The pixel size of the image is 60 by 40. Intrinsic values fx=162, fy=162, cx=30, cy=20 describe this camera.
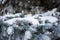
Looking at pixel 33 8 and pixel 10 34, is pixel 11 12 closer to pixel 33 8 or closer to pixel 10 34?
pixel 33 8

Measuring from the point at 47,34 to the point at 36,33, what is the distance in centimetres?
16

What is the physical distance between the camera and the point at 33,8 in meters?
2.78

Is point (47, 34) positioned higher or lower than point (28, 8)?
lower

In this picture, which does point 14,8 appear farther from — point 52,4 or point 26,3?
point 52,4

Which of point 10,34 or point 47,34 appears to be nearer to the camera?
point 47,34

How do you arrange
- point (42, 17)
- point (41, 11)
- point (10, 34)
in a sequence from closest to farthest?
point (10, 34) < point (42, 17) < point (41, 11)

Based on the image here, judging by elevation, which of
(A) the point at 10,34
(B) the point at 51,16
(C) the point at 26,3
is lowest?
(A) the point at 10,34

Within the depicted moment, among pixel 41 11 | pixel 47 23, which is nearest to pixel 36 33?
pixel 47 23

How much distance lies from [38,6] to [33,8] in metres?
0.09

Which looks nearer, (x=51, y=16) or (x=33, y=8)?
(x=51, y=16)

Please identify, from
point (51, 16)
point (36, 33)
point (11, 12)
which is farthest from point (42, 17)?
point (11, 12)

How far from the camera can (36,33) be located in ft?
6.94

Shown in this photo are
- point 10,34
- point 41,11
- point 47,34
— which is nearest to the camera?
point 47,34

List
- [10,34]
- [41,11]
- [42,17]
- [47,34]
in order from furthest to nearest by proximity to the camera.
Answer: [41,11] → [42,17] → [10,34] → [47,34]
